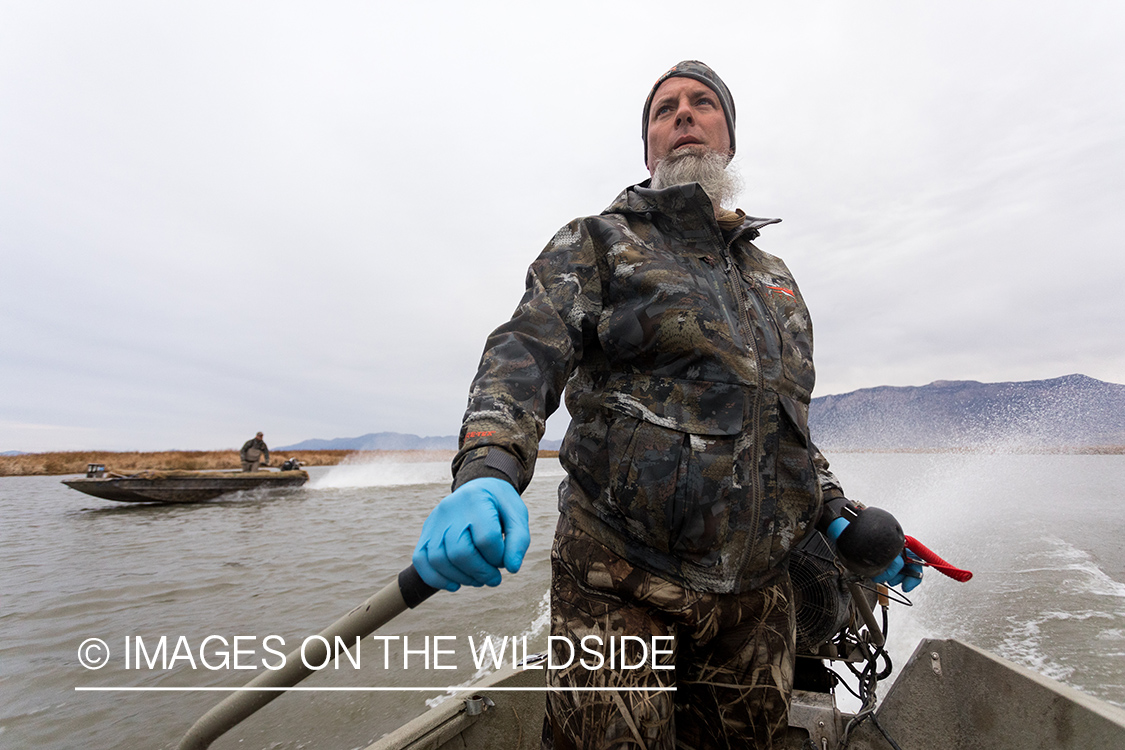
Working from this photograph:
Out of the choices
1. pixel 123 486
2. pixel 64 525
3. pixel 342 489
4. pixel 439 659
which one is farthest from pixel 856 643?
pixel 342 489

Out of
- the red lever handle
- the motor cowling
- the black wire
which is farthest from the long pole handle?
the black wire

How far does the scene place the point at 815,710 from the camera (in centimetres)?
272

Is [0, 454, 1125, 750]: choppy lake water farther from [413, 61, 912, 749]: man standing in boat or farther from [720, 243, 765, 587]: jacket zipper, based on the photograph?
[720, 243, 765, 587]: jacket zipper

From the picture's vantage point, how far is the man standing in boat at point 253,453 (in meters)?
22.0

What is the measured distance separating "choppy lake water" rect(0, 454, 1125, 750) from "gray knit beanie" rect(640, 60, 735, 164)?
488cm

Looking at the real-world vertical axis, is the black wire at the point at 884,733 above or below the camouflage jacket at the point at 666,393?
below

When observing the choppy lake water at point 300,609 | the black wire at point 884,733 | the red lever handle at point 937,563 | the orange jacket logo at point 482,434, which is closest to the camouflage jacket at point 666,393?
the orange jacket logo at point 482,434

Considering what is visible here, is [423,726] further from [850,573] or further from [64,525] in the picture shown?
[64,525]

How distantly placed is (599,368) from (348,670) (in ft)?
17.4

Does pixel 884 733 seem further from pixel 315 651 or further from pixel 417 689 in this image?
pixel 417 689

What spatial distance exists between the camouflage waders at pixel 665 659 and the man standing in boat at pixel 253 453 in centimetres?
2446

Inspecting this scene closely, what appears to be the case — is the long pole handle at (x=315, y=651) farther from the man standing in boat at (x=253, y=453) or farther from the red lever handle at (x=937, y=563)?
the man standing in boat at (x=253, y=453)

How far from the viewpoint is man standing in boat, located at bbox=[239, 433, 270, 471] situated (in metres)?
22.0

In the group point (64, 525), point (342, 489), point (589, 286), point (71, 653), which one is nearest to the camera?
point (589, 286)
